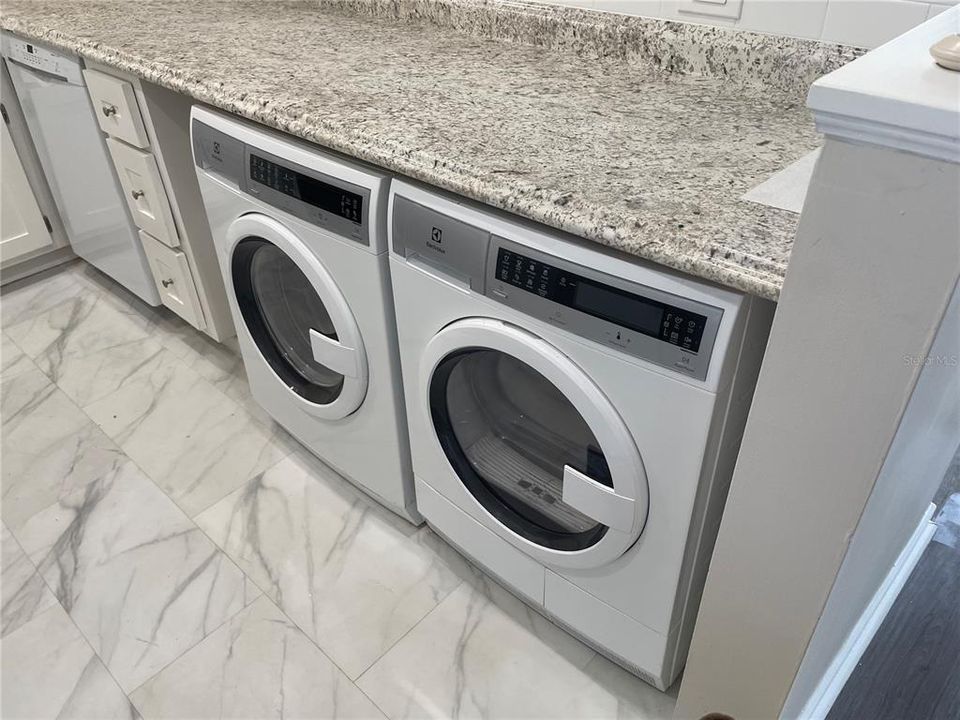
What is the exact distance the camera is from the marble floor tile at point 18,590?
1.46 metres

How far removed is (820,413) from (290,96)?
1.01 metres

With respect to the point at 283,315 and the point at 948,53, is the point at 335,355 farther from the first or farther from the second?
the point at 948,53

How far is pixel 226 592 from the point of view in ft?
4.92

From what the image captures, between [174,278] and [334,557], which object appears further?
[174,278]

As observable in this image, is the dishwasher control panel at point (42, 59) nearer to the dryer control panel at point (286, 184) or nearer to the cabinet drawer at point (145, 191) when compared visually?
the cabinet drawer at point (145, 191)

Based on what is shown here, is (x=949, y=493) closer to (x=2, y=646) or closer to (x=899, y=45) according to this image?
(x=899, y=45)

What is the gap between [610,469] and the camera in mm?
1000

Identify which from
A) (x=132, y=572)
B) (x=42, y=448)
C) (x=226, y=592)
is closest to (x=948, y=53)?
(x=226, y=592)

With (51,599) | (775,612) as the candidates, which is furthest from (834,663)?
(51,599)

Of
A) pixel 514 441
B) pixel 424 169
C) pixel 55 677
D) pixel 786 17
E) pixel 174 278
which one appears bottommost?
pixel 55 677

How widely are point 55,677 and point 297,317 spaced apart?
824 mm

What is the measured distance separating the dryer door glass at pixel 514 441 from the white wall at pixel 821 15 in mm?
748

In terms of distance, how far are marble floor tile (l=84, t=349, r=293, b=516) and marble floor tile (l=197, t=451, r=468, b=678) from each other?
2.8 inches

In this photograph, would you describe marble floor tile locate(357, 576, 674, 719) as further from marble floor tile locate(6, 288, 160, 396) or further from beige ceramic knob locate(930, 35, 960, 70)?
marble floor tile locate(6, 288, 160, 396)
